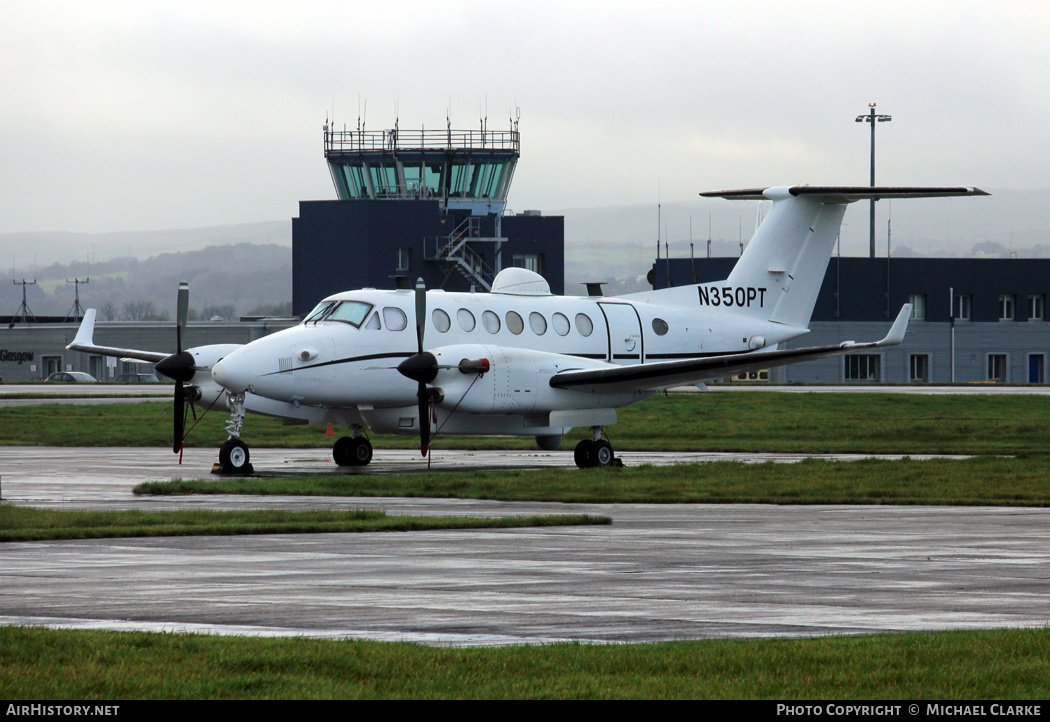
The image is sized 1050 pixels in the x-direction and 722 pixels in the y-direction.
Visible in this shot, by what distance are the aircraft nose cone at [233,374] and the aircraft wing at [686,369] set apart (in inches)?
237

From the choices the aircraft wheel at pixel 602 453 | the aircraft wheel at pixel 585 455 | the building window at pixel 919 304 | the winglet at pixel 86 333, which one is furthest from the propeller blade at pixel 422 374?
the building window at pixel 919 304

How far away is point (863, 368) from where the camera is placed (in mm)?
87250

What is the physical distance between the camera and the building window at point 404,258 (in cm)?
7838

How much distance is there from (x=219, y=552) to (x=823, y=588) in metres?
6.20

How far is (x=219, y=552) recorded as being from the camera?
1420 cm

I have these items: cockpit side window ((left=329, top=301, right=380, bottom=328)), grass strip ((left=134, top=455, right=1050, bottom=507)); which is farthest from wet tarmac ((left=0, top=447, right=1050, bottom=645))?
cockpit side window ((left=329, top=301, right=380, bottom=328))

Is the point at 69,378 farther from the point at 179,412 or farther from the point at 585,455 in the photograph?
the point at 585,455

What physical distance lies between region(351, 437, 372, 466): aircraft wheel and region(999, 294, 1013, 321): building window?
235 feet

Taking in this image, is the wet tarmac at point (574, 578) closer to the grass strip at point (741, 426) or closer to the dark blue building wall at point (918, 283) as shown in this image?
the grass strip at point (741, 426)

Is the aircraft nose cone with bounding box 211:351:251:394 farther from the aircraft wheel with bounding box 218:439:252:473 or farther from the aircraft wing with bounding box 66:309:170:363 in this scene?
the aircraft wing with bounding box 66:309:170:363

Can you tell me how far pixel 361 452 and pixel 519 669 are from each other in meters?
21.0

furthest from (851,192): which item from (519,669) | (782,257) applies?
(519,669)

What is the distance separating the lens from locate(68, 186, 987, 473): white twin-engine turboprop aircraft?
2583 cm
